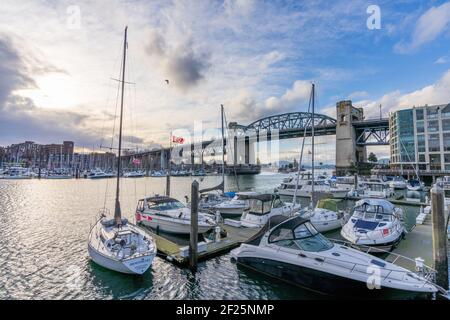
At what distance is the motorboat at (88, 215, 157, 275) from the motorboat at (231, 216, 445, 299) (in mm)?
4336

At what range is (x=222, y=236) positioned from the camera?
16109 mm

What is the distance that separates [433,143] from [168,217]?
92.0m

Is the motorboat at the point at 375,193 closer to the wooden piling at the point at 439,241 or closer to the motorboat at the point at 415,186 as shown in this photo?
the motorboat at the point at 415,186

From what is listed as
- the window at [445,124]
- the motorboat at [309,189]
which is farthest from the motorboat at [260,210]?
the window at [445,124]

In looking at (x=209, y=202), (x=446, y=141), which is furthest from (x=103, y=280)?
(x=446, y=141)

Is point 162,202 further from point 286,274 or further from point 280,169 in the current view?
point 280,169

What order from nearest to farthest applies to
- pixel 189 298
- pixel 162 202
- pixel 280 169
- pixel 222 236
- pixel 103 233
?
pixel 189 298 → pixel 103 233 → pixel 222 236 → pixel 162 202 → pixel 280 169

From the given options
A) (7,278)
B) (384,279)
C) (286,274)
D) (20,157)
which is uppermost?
(20,157)

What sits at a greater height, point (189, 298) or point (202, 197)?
point (202, 197)

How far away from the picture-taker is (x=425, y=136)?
78.6 metres

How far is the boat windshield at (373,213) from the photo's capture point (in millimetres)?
14977

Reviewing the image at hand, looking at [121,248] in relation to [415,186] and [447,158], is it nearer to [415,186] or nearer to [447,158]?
[415,186]

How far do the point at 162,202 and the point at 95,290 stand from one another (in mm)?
9335
